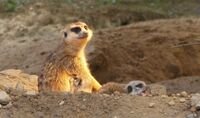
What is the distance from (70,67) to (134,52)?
376 centimetres

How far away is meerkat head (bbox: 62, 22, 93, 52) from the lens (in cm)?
582

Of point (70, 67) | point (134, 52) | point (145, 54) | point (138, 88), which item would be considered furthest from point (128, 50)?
point (138, 88)

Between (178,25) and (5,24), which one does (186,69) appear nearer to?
(178,25)

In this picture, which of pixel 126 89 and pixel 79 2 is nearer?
pixel 126 89

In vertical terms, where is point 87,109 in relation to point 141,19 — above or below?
below

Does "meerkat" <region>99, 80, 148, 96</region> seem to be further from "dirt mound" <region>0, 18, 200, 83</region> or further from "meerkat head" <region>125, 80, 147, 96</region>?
"dirt mound" <region>0, 18, 200, 83</region>

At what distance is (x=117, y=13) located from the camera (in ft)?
38.1

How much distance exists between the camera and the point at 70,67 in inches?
235

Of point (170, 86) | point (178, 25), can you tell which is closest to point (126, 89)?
point (170, 86)

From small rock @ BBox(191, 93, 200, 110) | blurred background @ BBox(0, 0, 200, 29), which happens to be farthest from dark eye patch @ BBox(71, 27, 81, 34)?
blurred background @ BBox(0, 0, 200, 29)

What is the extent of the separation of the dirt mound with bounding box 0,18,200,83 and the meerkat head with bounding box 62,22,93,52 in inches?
118

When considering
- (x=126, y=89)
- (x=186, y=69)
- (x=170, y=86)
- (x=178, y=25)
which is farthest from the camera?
(x=178, y=25)

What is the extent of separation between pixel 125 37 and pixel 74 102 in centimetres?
555

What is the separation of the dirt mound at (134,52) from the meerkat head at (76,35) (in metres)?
2.99
